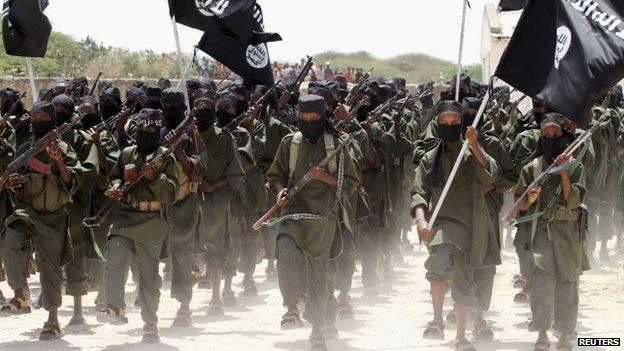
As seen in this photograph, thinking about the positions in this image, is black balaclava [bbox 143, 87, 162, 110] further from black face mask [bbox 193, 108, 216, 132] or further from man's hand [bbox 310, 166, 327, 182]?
man's hand [bbox 310, 166, 327, 182]

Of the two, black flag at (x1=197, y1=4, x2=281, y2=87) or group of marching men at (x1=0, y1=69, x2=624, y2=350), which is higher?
black flag at (x1=197, y1=4, x2=281, y2=87)

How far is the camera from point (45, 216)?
1002 centimetres

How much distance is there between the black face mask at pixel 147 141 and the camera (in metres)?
9.80

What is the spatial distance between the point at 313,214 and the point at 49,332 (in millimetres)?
2444

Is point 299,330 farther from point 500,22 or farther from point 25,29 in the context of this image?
point 500,22

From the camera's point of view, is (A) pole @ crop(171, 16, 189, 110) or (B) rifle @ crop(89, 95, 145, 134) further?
(A) pole @ crop(171, 16, 189, 110)

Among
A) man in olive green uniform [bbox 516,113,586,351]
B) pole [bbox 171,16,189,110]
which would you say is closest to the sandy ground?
man in olive green uniform [bbox 516,113,586,351]

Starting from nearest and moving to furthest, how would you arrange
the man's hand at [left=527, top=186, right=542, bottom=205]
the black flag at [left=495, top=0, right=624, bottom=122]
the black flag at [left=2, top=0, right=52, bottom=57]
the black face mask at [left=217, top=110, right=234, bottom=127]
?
1. the black flag at [left=495, top=0, right=624, bottom=122]
2. the man's hand at [left=527, top=186, right=542, bottom=205]
3. the black flag at [left=2, top=0, right=52, bottom=57]
4. the black face mask at [left=217, top=110, right=234, bottom=127]

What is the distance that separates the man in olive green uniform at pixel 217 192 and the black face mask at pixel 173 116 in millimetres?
624

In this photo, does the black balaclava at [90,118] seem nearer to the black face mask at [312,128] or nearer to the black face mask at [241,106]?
the black face mask at [241,106]

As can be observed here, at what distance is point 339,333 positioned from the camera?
10633 millimetres

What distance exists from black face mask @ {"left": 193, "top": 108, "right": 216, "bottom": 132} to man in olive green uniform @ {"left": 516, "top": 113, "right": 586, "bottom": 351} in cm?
343

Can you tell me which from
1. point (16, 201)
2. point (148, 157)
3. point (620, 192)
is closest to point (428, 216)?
point (148, 157)

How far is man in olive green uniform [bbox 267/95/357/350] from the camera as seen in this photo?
9.58 meters
